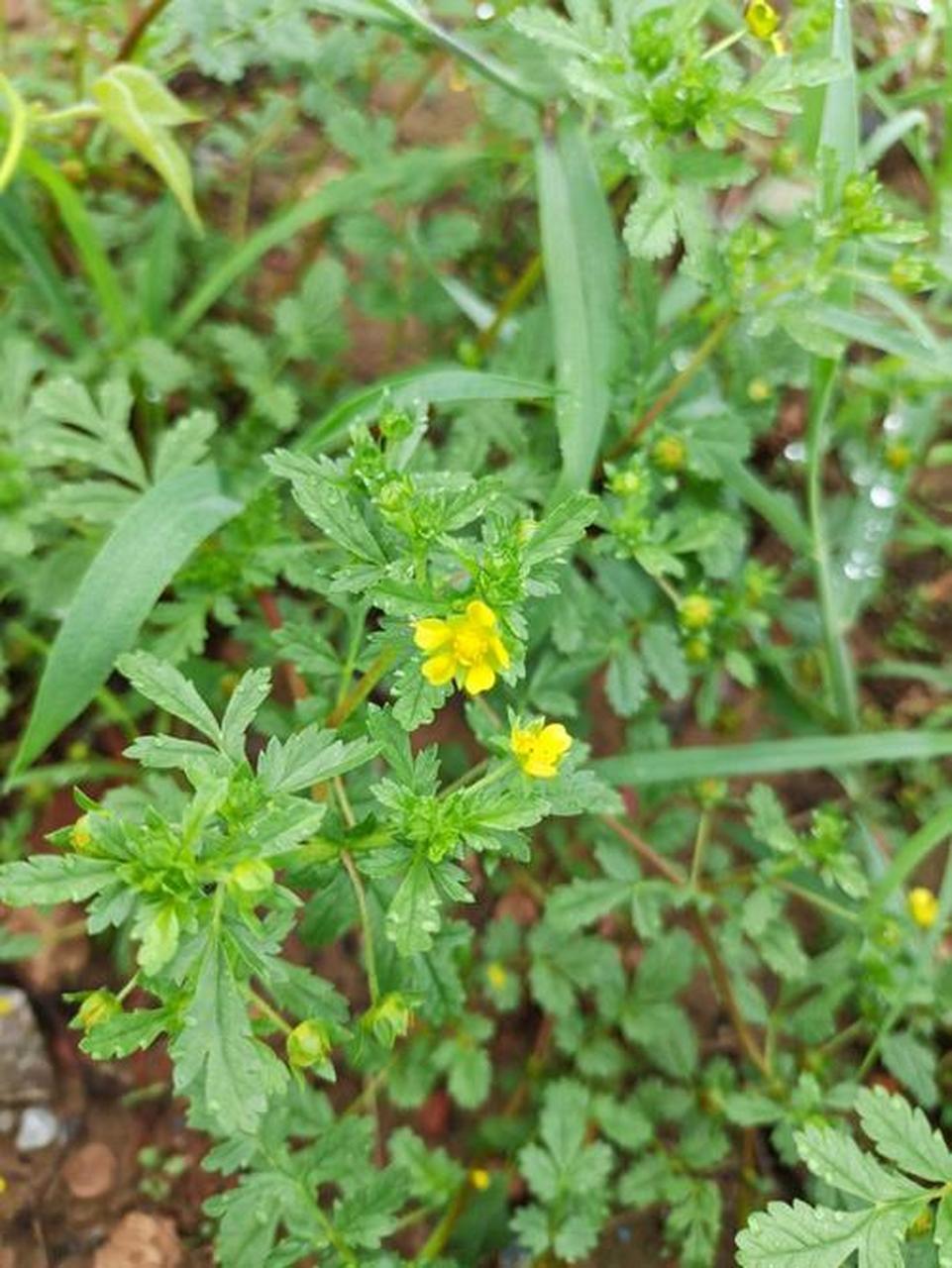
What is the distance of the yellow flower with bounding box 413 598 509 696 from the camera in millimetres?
1261

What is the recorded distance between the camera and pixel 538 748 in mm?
1287

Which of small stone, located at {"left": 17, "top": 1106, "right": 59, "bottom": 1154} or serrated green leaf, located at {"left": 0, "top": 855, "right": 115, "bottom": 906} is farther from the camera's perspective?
small stone, located at {"left": 17, "top": 1106, "right": 59, "bottom": 1154}

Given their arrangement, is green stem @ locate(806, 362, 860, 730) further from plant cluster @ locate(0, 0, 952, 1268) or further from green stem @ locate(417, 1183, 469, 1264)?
green stem @ locate(417, 1183, 469, 1264)

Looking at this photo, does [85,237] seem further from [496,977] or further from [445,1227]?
[445,1227]

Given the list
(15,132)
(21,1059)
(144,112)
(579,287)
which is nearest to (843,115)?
(579,287)

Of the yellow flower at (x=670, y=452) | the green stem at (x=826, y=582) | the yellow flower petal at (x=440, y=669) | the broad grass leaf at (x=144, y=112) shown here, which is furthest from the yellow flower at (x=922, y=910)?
the broad grass leaf at (x=144, y=112)

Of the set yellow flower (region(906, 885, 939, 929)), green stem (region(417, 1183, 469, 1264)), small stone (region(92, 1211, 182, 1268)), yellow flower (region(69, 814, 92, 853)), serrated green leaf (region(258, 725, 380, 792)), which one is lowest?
small stone (region(92, 1211, 182, 1268))

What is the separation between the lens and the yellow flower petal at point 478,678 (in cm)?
127

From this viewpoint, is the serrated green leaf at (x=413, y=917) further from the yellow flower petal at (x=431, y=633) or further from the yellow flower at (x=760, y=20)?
the yellow flower at (x=760, y=20)

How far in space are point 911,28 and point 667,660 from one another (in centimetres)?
139

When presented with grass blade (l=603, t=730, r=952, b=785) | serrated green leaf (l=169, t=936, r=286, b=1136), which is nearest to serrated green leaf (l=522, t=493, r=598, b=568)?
serrated green leaf (l=169, t=936, r=286, b=1136)

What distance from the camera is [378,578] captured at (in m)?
1.33

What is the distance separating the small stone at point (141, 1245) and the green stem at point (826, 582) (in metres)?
1.32

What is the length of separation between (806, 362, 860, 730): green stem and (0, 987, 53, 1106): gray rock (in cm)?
136
